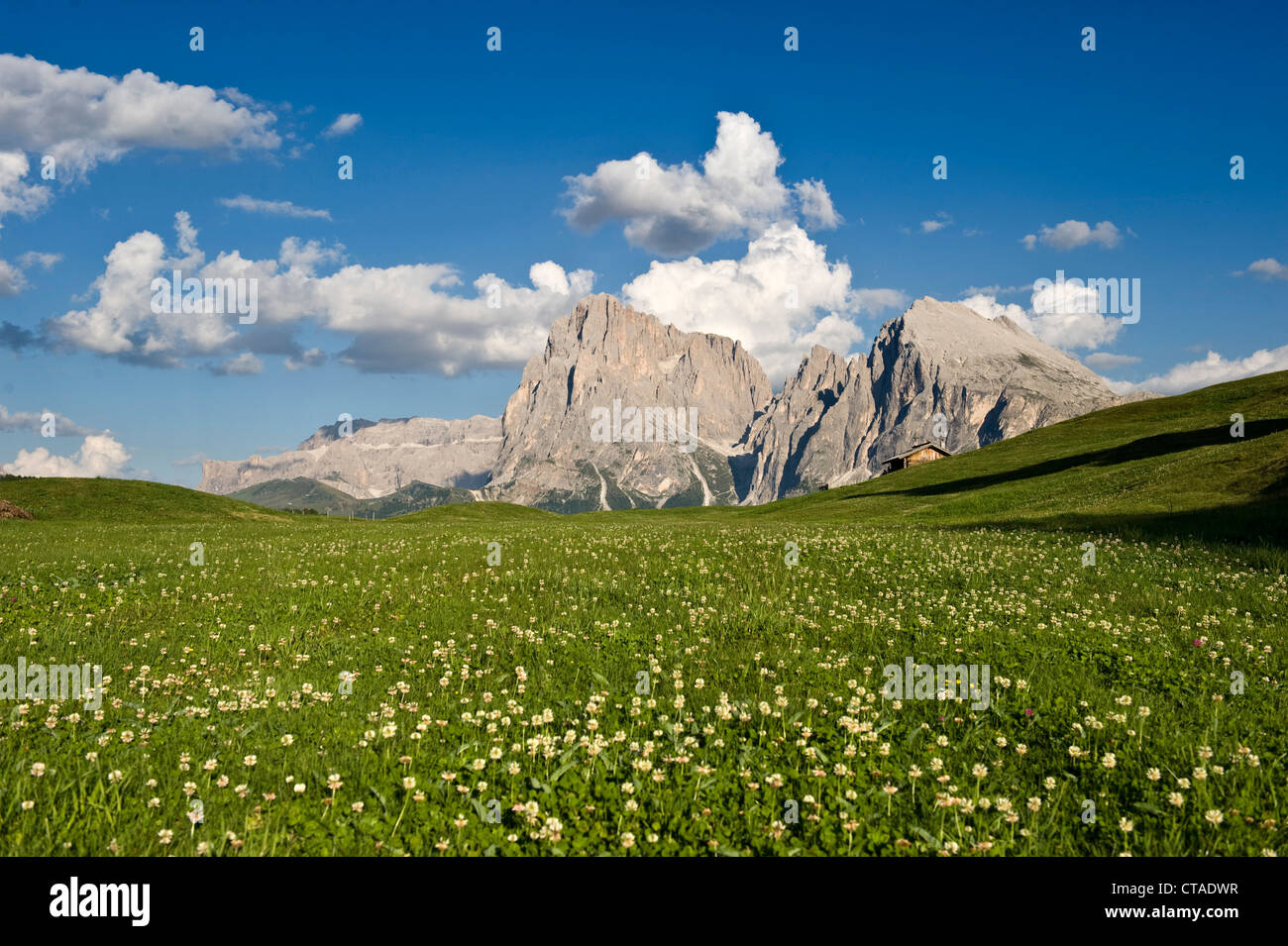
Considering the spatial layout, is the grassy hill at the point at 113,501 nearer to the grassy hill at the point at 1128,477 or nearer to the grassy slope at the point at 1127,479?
the grassy slope at the point at 1127,479

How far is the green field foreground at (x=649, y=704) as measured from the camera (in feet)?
20.3

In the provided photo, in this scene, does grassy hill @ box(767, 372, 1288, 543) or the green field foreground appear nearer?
the green field foreground

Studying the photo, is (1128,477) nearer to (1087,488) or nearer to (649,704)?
(1087,488)

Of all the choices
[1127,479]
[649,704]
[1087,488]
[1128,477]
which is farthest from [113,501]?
[1128,477]

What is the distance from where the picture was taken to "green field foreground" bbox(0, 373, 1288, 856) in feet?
20.3

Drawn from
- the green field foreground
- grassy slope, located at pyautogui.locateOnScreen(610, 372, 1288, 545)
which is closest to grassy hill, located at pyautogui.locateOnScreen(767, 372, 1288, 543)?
grassy slope, located at pyautogui.locateOnScreen(610, 372, 1288, 545)

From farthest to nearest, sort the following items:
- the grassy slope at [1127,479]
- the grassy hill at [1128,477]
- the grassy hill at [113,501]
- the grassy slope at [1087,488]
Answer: the grassy hill at [113,501] < the grassy slope at [1087,488] < the grassy hill at [1128,477] < the grassy slope at [1127,479]

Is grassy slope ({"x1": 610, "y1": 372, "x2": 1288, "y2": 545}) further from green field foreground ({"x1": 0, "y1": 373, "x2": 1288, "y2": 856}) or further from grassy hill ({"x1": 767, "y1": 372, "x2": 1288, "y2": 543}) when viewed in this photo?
green field foreground ({"x1": 0, "y1": 373, "x2": 1288, "y2": 856})

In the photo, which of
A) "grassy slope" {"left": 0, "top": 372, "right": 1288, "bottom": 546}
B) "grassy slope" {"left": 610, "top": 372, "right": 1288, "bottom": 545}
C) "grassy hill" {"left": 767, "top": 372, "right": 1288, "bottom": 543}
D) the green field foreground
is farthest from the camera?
"grassy slope" {"left": 0, "top": 372, "right": 1288, "bottom": 546}

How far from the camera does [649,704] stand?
9.16 metres

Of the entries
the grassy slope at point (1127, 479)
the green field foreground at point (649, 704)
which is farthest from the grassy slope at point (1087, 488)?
the green field foreground at point (649, 704)
